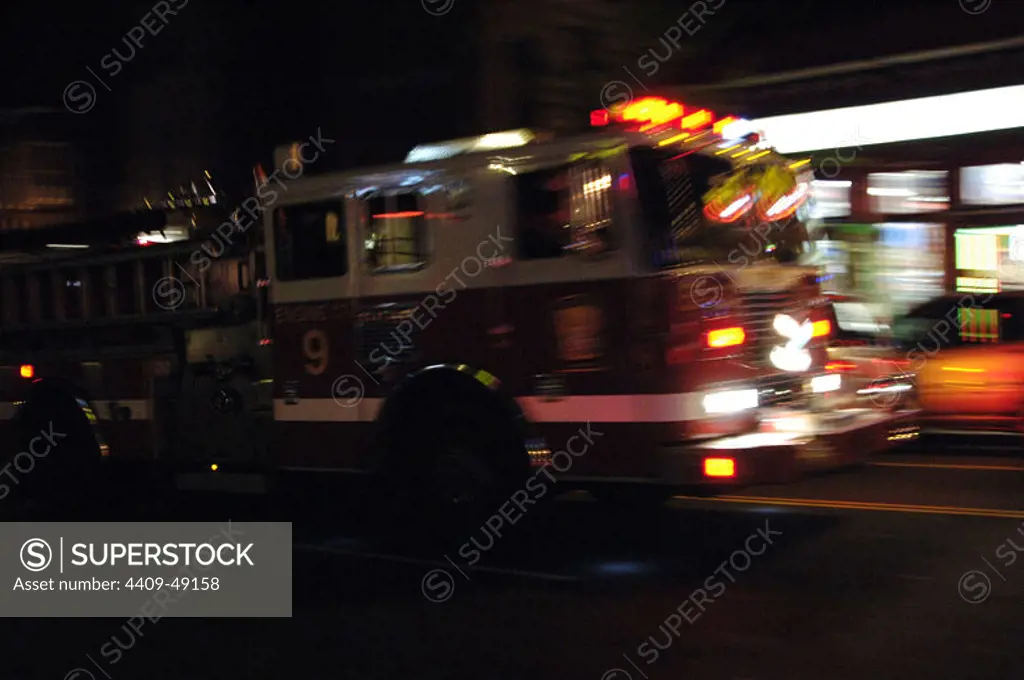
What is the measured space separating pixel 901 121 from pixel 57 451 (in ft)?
34.4

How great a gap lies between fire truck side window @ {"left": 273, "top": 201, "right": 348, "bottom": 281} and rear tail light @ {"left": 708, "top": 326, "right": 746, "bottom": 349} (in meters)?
2.73

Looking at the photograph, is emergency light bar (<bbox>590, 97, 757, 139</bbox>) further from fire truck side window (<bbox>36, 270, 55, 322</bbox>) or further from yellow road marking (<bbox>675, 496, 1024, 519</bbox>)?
fire truck side window (<bbox>36, 270, 55, 322</bbox>)

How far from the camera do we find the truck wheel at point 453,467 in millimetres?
7379

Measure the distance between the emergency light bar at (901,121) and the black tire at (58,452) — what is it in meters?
8.31

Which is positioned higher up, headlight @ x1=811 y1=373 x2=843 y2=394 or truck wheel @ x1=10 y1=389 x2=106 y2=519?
headlight @ x1=811 y1=373 x2=843 y2=394

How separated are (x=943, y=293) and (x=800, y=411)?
5.64 meters

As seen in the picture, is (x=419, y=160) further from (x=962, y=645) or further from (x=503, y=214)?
(x=962, y=645)

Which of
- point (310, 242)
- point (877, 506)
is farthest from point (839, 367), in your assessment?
point (310, 242)

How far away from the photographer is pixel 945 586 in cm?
626

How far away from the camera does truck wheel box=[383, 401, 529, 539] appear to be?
24.2ft

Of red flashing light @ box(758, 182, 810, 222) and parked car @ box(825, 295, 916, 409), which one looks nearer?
red flashing light @ box(758, 182, 810, 222)

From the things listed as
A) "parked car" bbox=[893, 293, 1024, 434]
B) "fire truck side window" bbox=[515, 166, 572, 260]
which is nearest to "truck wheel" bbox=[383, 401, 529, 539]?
"fire truck side window" bbox=[515, 166, 572, 260]

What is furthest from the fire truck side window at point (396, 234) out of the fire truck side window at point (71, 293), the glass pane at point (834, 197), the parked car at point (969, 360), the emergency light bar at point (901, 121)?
the emergency light bar at point (901, 121)

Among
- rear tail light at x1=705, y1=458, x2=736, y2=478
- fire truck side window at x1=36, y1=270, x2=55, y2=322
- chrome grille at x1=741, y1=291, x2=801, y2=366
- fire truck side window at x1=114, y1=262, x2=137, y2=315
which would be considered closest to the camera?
rear tail light at x1=705, y1=458, x2=736, y2=478
